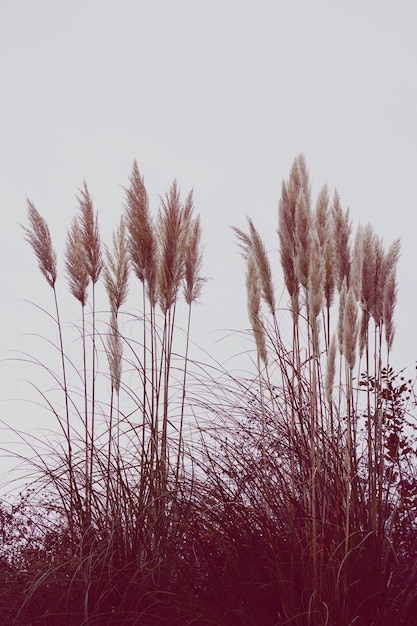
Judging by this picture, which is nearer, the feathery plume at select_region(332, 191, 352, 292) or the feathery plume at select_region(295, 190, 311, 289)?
the feathery plume at select_region(295, 190, 311, 289)

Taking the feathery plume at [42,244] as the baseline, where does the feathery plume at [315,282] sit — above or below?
below

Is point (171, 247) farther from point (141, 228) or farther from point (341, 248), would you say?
point (341, 248)

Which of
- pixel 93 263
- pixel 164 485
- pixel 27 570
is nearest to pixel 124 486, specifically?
pixel 164 485

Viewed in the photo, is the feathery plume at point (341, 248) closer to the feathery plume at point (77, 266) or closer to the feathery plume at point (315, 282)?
the feathery plume at point (315, 282)

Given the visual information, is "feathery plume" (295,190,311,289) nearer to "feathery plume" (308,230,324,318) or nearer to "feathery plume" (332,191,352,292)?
"feathery plume" (308,230,324,318)

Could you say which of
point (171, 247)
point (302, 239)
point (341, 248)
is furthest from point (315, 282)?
point (171, 247)

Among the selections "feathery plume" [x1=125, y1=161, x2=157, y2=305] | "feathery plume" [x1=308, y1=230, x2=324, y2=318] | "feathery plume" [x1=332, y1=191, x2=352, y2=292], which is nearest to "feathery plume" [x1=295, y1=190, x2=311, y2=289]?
"feathery plume" [x1=308, y1=230, x2=324, y2=318]

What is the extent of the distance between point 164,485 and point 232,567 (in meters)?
0.63

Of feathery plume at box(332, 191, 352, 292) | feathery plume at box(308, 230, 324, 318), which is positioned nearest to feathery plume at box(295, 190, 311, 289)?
feathery plume at box(308, 230, 324, 318)

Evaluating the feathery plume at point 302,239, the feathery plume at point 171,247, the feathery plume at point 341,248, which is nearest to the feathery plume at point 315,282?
the feathery plume at point 302,239

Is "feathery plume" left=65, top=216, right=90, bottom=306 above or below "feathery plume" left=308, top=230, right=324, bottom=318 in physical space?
above

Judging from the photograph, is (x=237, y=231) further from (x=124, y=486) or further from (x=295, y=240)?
(x=124, y=486)

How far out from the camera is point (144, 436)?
377 centimetres

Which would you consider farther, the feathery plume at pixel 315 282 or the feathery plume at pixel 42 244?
the feathery plume at pixel 42 244
